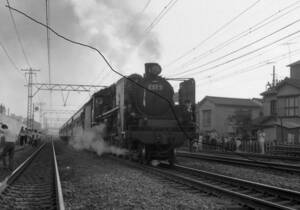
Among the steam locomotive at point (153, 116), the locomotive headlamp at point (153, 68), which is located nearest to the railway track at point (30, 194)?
the steam locomotive at point (153, 116)

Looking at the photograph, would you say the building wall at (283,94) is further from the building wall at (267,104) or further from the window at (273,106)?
the building wall at (267,104)

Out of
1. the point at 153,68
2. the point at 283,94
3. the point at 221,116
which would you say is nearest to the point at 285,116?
the point at 283,94

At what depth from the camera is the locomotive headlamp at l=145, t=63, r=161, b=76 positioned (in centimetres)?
1563

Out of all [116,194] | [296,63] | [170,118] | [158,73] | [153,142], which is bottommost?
[116,194]

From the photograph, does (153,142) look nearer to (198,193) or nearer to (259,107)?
(198,193)

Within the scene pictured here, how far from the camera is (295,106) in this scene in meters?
40.3

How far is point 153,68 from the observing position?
1566 centimetres

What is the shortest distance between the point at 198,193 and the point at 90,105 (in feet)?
55.0

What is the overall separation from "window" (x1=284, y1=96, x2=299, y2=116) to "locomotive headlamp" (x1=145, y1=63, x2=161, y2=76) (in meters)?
28.3

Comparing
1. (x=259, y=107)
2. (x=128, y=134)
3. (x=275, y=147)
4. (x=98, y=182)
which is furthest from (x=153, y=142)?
(x=259, y=107)

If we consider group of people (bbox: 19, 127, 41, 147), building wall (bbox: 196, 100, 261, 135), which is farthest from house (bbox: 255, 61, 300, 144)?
group of people (bbox: 19, 127, 41, 147)

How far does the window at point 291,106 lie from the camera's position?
40.2 metres

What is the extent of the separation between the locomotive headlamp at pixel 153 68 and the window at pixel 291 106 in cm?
2831

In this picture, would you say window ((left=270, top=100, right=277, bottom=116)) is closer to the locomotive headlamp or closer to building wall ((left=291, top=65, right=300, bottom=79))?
building wall ((left=291, top=65, right=300, bottom=79))
